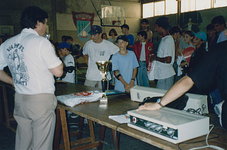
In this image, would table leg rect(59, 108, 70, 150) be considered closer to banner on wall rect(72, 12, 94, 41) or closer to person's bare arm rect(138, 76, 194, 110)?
person's bare arm rect(138, 76, 194, 110)

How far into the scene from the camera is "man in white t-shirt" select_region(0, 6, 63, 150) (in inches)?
76.8

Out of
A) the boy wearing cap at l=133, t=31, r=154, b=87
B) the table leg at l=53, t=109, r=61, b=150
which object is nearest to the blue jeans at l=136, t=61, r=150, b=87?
the boy wearing cap at l=133, t=31, r=154, b=87

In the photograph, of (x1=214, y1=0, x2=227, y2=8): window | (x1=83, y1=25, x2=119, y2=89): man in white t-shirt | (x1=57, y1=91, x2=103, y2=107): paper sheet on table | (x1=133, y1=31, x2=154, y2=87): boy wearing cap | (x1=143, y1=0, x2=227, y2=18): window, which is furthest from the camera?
(x1=143, y1=0, x2=227, y2=18): window

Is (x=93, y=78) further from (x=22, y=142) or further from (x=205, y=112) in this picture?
(x=205, y=112)

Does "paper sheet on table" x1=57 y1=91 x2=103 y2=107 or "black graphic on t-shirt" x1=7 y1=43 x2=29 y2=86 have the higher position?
"black graphic on t-shirt" x1=7 y1=43 x2=29 y2=86

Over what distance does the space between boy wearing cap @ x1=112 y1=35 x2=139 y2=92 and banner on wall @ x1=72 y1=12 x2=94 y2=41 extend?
9.82 m

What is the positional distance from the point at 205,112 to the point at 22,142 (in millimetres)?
1578

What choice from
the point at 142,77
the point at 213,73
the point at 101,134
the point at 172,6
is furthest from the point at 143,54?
the point at 172,6

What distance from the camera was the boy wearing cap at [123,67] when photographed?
3469 mm

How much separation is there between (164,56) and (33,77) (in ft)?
7.81

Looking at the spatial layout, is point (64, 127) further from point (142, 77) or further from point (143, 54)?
point (143, 54)

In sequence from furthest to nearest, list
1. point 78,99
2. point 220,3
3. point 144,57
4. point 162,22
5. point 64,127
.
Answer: point 220,3 → point 144,57 → point 162,22 → point 64,127 → point 78,99

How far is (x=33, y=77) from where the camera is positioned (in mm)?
1981

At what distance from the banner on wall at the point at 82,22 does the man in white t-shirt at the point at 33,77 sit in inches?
436
